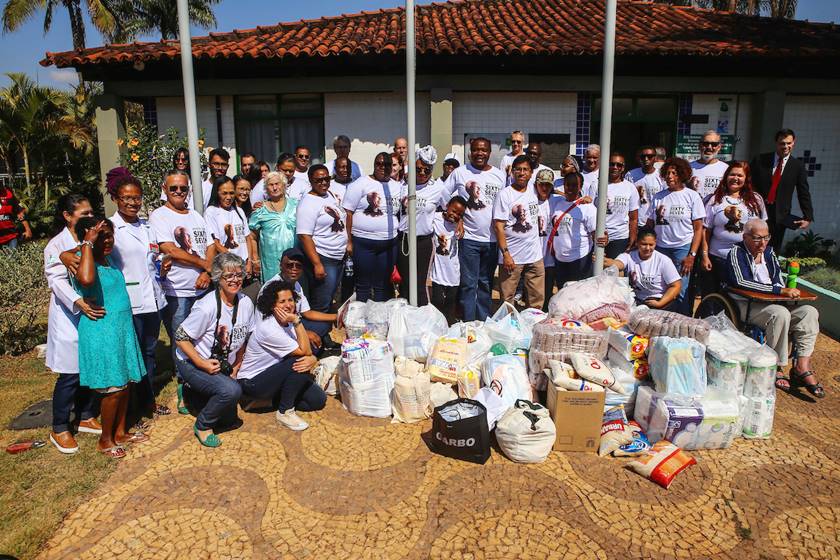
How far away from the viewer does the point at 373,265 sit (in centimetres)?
558

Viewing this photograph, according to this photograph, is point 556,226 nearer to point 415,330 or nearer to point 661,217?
point 661,217

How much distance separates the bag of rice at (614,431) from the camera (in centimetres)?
372

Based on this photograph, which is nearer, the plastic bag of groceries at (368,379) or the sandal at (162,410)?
the plastic bag of groceries at (368,379)

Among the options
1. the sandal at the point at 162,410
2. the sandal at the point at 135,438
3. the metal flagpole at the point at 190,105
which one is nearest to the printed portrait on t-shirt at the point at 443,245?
the metal flagpole at the point at 190,105

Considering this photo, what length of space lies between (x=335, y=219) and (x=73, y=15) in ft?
78.2

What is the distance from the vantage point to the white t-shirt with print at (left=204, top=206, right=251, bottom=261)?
496 centimetres

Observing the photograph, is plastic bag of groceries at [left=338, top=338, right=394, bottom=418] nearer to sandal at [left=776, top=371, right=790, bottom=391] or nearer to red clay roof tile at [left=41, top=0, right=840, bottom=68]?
sandal at [left=776, top=371, right=790, bottom=391]

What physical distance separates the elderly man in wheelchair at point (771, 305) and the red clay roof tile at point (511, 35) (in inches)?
212

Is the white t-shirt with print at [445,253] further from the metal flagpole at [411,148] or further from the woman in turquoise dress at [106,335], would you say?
the woman in turquoise dress at [106,335]

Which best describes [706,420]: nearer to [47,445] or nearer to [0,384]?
[47,445]

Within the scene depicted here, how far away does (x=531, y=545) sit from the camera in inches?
113

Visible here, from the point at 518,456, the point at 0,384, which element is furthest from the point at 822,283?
the point at 0,384

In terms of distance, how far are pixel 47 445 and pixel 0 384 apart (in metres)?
1.60

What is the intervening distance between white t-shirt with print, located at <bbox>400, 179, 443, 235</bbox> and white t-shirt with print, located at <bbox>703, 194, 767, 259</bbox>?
2864 millimetres
